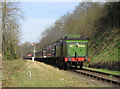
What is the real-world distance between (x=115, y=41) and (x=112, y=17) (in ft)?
22.2

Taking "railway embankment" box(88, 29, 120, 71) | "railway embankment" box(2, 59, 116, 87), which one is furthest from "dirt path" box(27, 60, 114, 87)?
"railway embankment" box(88, 29, 120, 71)

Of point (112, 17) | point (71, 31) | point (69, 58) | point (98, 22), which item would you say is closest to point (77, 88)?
point (69, 58)

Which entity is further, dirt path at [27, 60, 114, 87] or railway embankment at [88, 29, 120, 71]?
railway embankment at [88, 29, 120, 71]

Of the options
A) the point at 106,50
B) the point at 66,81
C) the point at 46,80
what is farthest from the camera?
the point at 106,50

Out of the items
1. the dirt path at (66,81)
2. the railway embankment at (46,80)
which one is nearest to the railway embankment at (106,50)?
the railway embankment at (46,80)

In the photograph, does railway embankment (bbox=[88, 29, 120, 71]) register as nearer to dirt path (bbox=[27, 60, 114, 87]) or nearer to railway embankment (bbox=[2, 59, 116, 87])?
railway embankment (bbox=[2, 59, 116, 87])

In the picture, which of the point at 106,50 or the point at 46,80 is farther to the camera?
the point at 106,50

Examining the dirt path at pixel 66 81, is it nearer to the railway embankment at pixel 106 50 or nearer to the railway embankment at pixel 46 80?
the railway embankment at pixel 46 80

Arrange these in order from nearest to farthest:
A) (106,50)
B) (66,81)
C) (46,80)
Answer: (66,81)
(46,80)
(106,50)

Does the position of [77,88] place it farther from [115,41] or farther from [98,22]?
[98,22]

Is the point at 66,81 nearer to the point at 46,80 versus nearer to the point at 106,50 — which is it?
the point at 46,80

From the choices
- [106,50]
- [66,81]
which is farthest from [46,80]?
[106,50]

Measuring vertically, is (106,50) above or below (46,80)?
above

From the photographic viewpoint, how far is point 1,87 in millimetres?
10156
